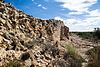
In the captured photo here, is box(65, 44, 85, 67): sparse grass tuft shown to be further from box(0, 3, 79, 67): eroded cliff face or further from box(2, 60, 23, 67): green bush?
box(2, 60, 23, 67): green bush

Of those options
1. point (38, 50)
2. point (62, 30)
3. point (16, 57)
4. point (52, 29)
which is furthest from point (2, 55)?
point (62, 30)

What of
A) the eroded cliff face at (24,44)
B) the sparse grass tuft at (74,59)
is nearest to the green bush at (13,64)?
the eroded cliff face at (24,44)

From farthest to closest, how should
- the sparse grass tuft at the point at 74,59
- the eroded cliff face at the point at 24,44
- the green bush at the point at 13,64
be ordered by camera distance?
the sparse grass tuft at the point at 74,59 → the eroded cliff face at the point at 24,44 → the green bush at the point at 13,64

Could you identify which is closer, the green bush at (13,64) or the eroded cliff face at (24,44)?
the green bush at (13,64)

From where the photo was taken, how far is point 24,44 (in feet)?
56.3

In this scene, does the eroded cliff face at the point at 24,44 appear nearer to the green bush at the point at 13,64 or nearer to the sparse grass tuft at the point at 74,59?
the green bush at the point at 13,64

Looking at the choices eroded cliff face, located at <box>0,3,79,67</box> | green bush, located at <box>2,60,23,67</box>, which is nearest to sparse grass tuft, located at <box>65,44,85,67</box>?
eroded cliff face, located at <box>0,3,79,67</box>

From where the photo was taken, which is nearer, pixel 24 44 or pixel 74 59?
pixel 24 44

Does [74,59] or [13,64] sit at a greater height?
[13,64]

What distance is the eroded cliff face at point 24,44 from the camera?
15.0 meters

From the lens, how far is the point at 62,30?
30.8 meters

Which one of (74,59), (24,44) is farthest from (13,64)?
(74,59)

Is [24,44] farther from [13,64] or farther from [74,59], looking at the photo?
[74,59]

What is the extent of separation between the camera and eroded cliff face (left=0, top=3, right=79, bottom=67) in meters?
15.0
